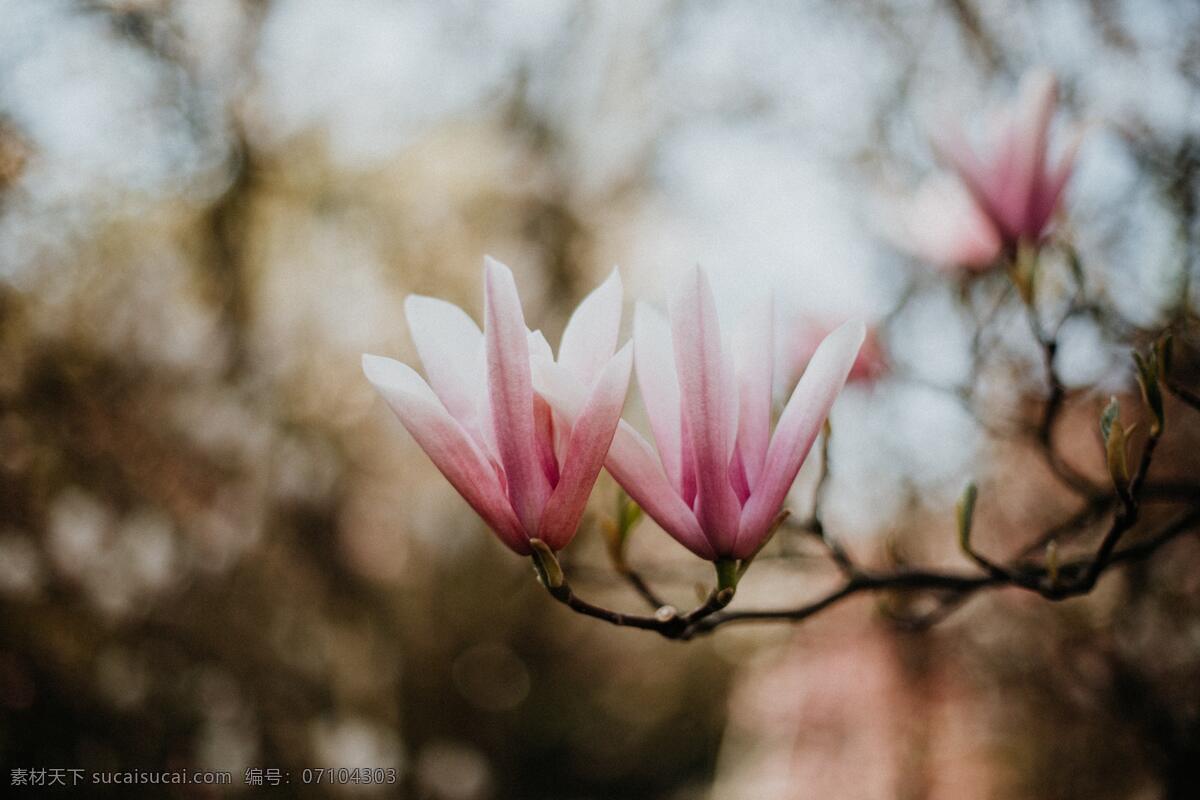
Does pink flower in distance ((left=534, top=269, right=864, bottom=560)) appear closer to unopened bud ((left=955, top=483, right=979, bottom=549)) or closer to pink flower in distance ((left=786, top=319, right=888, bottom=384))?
unopened bud ((left=955, top=483, right=979, bottom=549))

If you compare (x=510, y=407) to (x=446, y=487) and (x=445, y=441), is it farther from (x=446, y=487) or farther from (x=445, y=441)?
(x=446, y=487)

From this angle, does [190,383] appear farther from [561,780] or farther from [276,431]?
[561,780]

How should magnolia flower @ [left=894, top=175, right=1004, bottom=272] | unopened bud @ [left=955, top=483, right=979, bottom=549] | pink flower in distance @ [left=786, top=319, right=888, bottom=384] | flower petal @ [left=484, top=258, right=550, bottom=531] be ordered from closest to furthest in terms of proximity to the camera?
1. flower petal @ [left=484, top=258, right=550, bottom=531]
2. unopened bud @ [left=955, top=483, right=979, bottom=549]
3. magnolia flower @ [left=894, top=175, right=1004, bottom=272]
4. pink flower in distance @ [left=786, top=319, right=888, bottom=384]

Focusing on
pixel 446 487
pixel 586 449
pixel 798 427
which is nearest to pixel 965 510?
pixel 798 427

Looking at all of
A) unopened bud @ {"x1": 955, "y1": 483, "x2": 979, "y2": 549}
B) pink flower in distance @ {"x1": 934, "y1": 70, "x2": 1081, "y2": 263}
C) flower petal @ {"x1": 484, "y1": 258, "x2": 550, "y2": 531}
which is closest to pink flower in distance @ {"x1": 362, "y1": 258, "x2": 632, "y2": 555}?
flower petal @ {"x1": 484, "y1": 258, "x2": 550, "y2": 531}

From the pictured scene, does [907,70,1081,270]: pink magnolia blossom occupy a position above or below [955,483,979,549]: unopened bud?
above

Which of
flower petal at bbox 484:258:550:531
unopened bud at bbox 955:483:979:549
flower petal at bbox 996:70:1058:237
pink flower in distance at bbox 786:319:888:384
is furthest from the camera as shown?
pink flower in distance at bbox 786:319:888:384

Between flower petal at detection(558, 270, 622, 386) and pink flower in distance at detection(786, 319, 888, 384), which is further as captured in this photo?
pink flower in distance at detection(786, 319, 888, 384)
